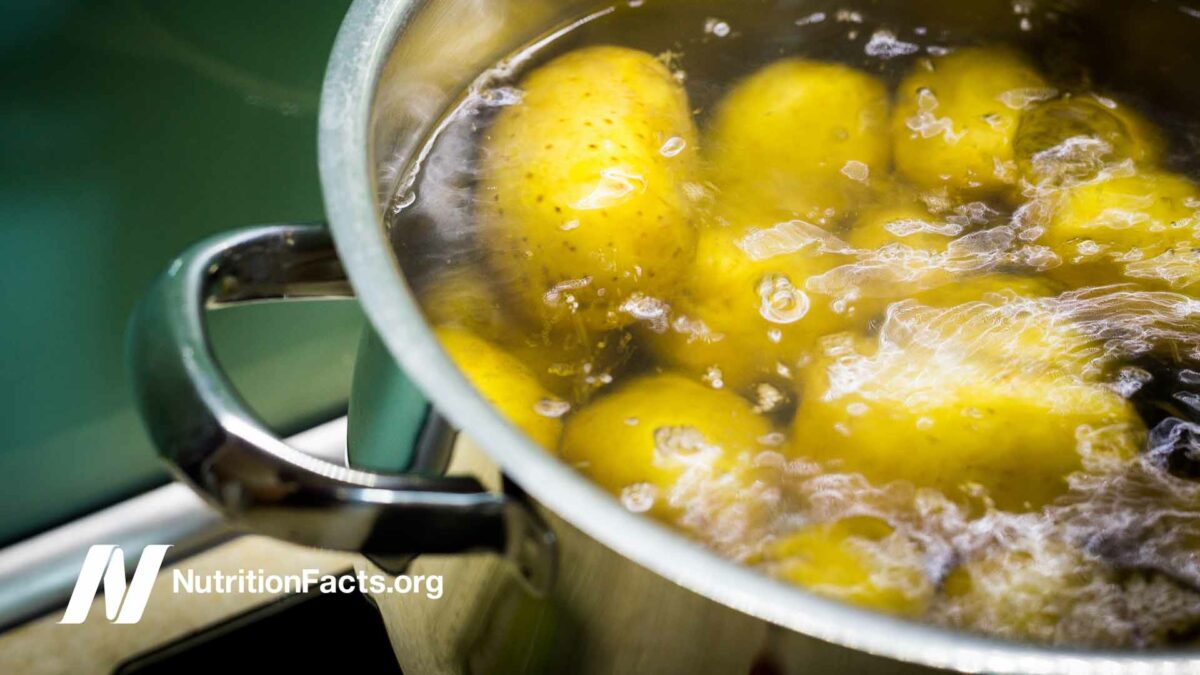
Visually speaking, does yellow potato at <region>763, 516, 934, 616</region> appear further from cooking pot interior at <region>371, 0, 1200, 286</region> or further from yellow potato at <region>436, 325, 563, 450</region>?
cooking pot interior at <region>371, 0, 1200, 286</region>

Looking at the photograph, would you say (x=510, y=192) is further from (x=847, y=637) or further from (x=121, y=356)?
(x=121, y=356)

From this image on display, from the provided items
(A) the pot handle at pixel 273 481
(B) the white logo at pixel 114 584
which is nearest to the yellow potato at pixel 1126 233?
(A) the pot handle at pixel 273 481

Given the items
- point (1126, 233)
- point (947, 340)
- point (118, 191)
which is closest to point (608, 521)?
point (947, 340)

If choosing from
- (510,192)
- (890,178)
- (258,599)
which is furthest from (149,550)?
(890,178)

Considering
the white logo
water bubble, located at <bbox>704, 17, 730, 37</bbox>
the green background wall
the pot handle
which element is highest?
the pot handle

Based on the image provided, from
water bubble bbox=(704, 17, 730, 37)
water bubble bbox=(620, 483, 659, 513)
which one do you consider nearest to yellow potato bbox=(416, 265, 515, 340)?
water bubble bbox=(620, 483, 659, 513)

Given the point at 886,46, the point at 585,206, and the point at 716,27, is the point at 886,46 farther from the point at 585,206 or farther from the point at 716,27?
the point at 585,206

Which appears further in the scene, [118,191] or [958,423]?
[118,191]
